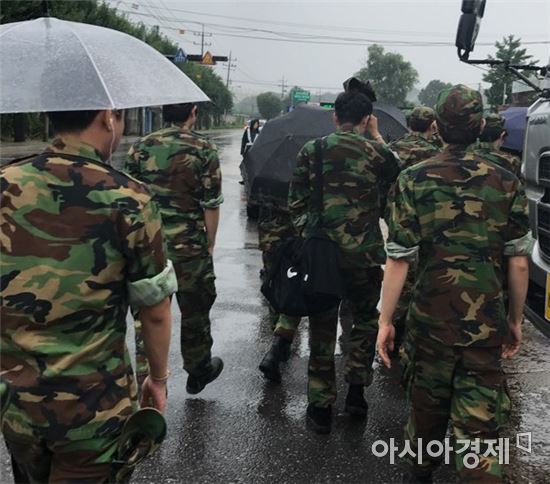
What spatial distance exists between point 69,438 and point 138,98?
3.40 feet

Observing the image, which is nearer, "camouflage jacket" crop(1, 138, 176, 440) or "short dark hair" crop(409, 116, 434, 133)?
"camouflage jacket" crop(1, 138, 176, 440)

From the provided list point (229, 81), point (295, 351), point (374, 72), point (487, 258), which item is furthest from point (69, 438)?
point (229, 81)

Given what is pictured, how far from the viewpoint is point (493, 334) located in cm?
254

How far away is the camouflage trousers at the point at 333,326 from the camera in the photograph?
3617 millimetres

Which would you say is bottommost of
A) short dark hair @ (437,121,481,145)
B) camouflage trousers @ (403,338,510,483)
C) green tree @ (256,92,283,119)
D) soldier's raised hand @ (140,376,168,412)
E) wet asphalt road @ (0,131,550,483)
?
green tree @ (256,92,283,119)

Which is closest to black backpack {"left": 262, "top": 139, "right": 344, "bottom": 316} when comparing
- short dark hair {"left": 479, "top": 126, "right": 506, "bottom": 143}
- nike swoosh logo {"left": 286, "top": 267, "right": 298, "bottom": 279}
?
nike swoosh logo {"left": 286, "top": 267, "right": 298, "bottom": 279}

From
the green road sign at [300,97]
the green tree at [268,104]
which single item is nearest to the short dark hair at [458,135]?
the green road sign at [300,97]

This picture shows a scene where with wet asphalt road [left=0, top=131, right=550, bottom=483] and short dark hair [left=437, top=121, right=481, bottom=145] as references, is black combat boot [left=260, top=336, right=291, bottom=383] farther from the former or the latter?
short dark hair [left=437, top=121, right=481, bottom=145]

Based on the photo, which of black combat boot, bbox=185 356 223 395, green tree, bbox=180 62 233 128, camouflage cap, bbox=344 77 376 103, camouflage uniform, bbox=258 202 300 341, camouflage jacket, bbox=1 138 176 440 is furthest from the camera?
green tree, bbox=180 62 233 128

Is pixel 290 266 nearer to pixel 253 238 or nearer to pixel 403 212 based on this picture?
pixel 403 212

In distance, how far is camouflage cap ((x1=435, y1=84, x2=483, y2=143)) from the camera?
260cm

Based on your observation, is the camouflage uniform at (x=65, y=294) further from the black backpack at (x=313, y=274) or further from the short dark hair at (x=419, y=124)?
the short dark hair at (x=419, y=124)

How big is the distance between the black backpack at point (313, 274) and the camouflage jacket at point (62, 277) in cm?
173

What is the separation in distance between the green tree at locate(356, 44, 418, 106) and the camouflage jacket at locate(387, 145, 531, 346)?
2965 inches
